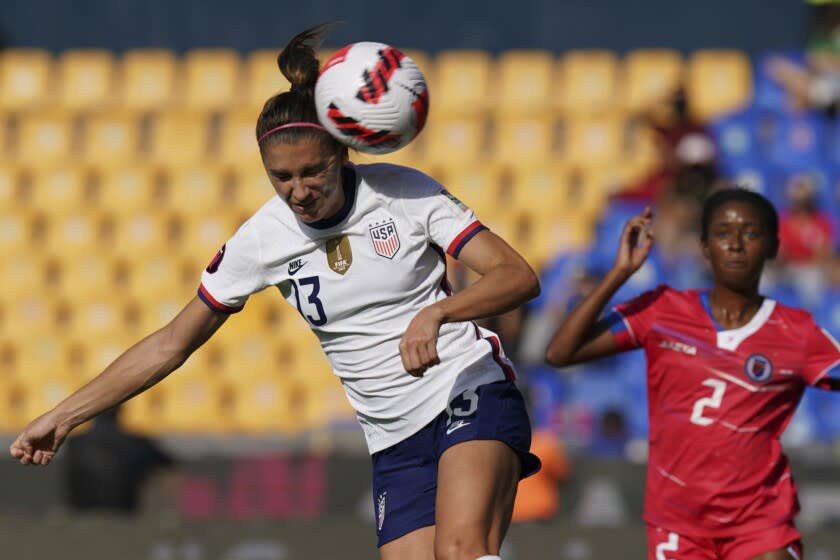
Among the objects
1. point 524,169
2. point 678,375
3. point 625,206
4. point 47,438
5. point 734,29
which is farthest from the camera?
point 734,29

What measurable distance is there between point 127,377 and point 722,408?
2.06m

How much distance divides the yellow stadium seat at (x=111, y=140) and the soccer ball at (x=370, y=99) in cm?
1003

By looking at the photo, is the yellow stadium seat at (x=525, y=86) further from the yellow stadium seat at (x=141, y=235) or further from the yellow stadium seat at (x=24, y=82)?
the yellow stadium seat at (x=24, y=82)

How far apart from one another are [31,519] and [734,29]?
924 centimetres

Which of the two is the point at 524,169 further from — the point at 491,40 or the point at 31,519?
the point at 31,519

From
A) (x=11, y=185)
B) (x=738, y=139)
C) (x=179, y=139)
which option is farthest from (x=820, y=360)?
(x=11, y=185)

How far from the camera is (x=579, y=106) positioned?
13.6 m

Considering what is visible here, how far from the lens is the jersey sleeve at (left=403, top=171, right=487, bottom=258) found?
430cm

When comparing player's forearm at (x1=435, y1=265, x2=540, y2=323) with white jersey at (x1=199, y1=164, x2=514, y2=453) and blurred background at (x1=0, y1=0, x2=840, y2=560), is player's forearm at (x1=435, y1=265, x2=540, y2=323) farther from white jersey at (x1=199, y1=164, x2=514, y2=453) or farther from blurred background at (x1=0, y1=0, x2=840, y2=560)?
blurred background at (x1=0, y1=0, x2=840, y2=560)

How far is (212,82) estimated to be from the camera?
14.3 m

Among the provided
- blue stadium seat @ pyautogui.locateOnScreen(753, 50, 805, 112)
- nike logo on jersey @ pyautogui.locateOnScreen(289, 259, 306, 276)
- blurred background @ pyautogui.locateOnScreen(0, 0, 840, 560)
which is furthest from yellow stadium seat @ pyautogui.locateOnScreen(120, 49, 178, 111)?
nike logo on jersey @ pyautogui.locateOnScreen(289, 259, 306, 276)

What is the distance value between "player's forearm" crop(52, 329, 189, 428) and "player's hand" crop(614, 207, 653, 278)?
1.59m

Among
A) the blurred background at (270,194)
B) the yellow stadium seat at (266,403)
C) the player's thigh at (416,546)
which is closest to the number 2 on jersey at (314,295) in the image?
the player's thigh at (416,546)

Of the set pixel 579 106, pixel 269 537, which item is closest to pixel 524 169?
pixel 579 106
